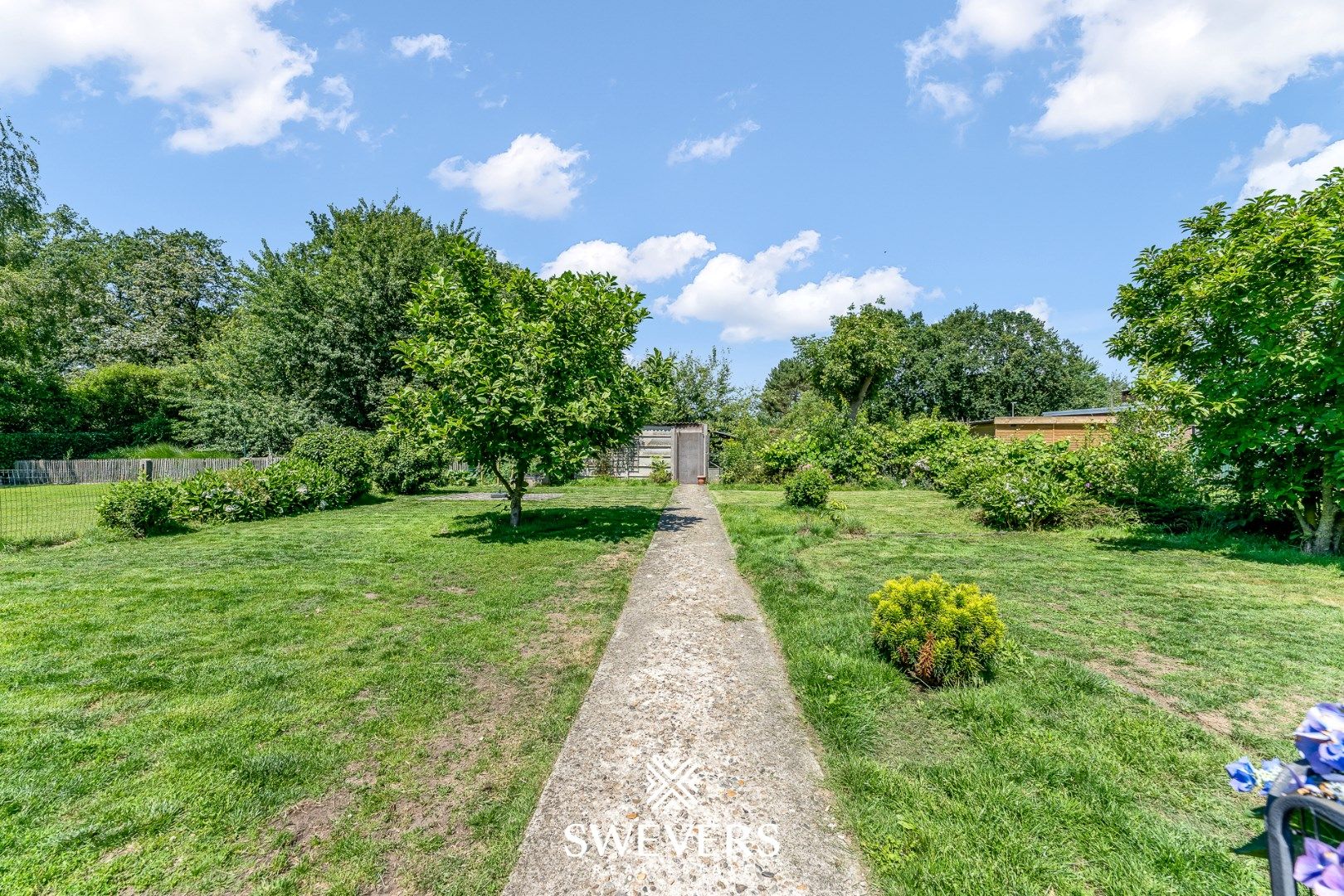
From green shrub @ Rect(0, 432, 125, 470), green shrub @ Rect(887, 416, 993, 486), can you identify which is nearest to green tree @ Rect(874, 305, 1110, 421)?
green shrub @ Rect(887, 416, 993, 486)

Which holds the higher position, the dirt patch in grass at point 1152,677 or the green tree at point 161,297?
the green tree at point 161,297

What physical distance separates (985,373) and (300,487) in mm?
39777

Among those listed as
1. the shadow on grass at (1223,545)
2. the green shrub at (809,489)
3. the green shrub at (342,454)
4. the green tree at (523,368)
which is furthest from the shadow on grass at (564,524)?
the shadow on grass at (1223,545)

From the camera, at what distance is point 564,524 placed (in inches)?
396

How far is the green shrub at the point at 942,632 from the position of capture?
3574mm

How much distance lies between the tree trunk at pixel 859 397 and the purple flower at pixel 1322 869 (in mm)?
23469

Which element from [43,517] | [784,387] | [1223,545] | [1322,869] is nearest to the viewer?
[1322,869]

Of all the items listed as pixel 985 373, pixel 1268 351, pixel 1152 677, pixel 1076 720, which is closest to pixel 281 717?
pixel 1076 720

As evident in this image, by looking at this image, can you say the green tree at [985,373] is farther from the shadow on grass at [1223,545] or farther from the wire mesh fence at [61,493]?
the wire mesh fence at [61,493]

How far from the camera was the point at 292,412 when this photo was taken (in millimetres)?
17078

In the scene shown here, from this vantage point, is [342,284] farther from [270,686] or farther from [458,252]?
[270,686]

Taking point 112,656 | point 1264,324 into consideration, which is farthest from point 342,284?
point 1264,324

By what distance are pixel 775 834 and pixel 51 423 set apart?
33.8 metres

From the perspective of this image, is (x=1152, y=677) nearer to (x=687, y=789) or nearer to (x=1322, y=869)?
(x=687, y=789)
